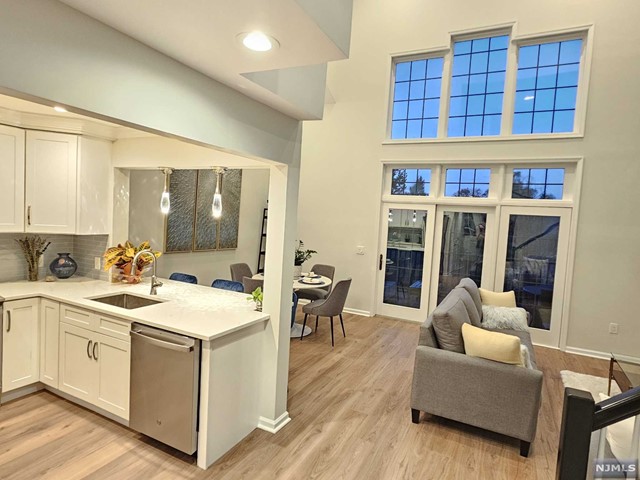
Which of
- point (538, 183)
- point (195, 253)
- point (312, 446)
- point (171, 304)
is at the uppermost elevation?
point (538, 183)

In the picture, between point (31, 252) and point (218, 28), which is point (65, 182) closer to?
point (31, 252)

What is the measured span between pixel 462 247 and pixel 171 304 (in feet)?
14.6

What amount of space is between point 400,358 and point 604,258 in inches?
117

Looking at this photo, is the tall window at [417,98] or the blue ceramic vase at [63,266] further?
the tall window at [417,98]

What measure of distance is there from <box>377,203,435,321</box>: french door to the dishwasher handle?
14.4ft

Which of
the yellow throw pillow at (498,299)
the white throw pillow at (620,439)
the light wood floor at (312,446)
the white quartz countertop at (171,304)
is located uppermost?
the white quartz countertop at (171,304)

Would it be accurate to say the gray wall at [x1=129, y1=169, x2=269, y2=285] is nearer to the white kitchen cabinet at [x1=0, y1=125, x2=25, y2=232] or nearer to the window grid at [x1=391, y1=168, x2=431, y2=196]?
the white kitchen cabinet at [x1=0, y1=125, x2=25, y2=232]

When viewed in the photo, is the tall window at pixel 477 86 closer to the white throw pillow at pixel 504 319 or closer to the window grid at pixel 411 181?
the window grid at pixel 411 181

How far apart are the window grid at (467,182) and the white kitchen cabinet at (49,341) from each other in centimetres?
519

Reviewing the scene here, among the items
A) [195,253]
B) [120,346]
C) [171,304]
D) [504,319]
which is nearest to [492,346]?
[504,319]

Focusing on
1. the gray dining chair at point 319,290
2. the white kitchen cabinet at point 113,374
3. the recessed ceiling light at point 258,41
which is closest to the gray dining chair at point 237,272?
the gray dining chair at point 319,290

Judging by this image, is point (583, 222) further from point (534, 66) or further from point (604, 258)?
point (534, 66)

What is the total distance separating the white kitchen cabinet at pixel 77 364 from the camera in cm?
281

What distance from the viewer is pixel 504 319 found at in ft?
14.1
